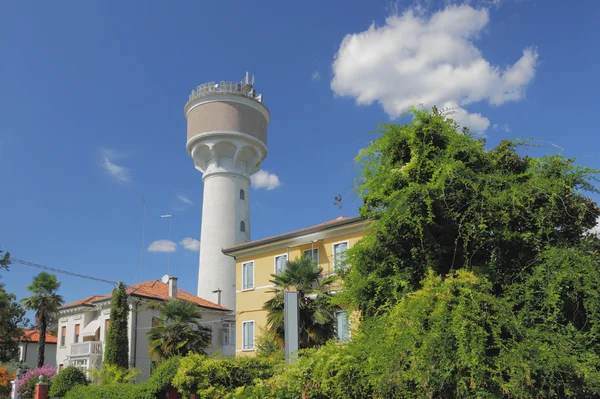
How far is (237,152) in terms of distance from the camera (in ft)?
147

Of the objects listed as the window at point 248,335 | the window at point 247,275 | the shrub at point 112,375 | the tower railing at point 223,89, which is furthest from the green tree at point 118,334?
the tower railing at point 223,89

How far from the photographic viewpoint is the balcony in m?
35.8

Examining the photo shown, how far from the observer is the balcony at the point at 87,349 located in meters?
35.8

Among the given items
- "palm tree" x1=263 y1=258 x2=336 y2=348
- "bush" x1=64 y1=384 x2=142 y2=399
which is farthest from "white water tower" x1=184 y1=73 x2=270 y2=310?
"palm tree" x1=263 y1=258 x2=336 y2=348

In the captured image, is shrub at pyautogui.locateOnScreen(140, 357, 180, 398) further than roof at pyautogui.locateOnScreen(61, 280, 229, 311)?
No

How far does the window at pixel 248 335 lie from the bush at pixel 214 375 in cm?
1129

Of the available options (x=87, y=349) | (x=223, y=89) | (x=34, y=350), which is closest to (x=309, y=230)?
(x=87, y=349)

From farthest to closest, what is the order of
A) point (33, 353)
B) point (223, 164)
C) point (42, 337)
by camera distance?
point (33, 353), point (223, 164), point (42, 337)

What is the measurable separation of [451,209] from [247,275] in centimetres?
1957

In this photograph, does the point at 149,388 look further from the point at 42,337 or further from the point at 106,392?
the point at 42,337

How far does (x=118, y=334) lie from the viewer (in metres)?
30.8

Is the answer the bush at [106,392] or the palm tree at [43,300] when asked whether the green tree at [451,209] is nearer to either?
the bush at [106,392]

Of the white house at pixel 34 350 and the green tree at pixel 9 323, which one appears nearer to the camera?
the green tree at pixel 9 323

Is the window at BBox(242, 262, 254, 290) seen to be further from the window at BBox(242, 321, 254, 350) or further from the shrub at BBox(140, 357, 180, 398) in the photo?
the shrub at BBox(140, 357, 180, 398)
